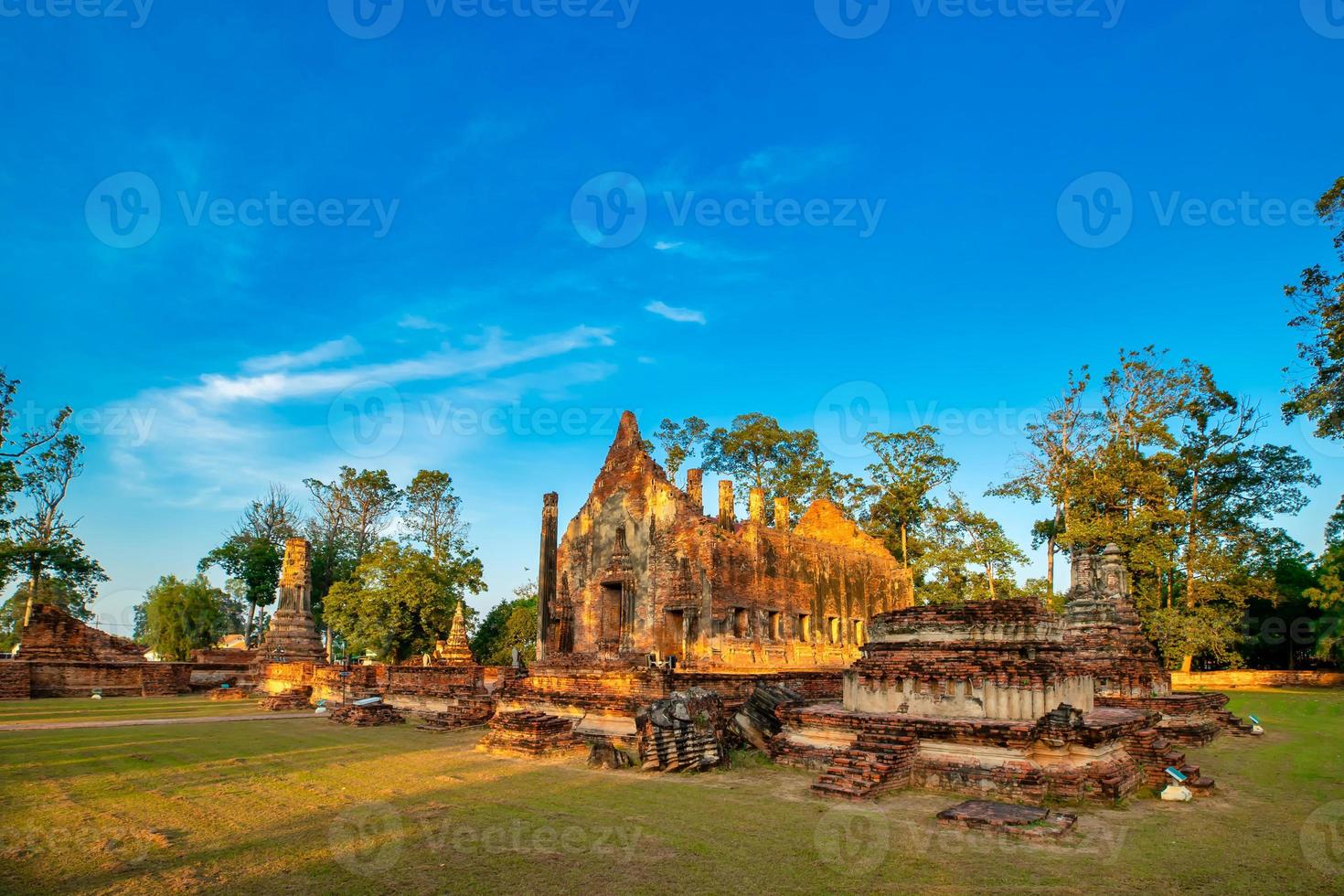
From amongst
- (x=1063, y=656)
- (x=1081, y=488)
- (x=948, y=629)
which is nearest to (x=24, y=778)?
(x=948, y=629)

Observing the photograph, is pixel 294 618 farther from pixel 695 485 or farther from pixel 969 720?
pixel 969 720

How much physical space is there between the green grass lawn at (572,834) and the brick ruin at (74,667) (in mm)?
17133

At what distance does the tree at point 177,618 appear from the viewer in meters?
39.6

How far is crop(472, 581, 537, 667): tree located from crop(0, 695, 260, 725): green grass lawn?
15.0 meters

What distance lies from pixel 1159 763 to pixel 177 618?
4337 centimetres

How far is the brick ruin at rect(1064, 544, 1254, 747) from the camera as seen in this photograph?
1462cm

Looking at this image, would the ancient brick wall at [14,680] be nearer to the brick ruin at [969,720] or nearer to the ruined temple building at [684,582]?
the ruined temple building at [684,582]

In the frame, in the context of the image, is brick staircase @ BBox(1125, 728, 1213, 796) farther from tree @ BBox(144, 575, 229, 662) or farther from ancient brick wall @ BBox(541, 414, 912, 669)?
tree @ BBox(144, 575, 229, 662)

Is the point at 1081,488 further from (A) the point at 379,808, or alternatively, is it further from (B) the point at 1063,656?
(A) the point at 379,808

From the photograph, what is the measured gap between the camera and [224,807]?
8.15 meters

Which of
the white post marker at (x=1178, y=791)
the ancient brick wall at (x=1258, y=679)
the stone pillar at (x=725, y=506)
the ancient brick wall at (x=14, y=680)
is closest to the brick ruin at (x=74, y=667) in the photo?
the ancient brick wall at (x=14, y=680)

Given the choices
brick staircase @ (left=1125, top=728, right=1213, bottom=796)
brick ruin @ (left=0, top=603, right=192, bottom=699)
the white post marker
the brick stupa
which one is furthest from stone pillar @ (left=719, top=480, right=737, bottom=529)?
brick ruin @ (left=0, top=603, right=192, bottom=699)

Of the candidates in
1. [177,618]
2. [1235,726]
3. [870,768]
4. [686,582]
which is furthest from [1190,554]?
[177,618]

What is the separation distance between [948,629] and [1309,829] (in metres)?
4.43
